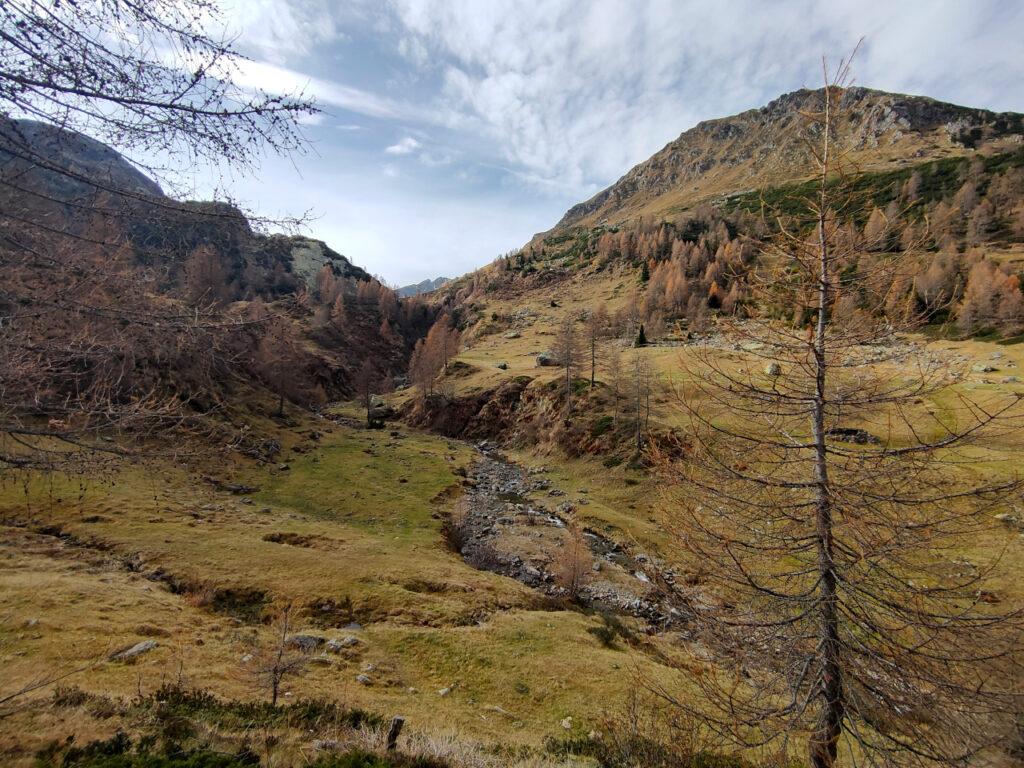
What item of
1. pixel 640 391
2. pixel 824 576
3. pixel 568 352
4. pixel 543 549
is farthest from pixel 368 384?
pixel 824 576

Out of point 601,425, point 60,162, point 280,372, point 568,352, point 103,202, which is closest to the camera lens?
point 60,162

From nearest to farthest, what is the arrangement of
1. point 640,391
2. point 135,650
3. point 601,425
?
1. point 135,650
2. point 640,391
3. point 601,425

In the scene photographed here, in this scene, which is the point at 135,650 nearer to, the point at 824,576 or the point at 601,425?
the point at 824,576

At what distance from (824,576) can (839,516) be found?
0.90 metres

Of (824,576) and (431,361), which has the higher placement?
(431,361)

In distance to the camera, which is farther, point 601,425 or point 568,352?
point 568,352

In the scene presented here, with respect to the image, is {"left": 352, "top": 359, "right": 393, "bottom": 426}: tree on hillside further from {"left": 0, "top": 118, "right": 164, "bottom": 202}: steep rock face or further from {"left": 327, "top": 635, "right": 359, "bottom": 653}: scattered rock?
{"left": 0, "top": 118, "right": 164, "bottom": 202}: steep rock face

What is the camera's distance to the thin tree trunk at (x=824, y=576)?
5.72m

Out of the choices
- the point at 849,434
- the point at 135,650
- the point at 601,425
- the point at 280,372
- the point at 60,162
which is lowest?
the point at 135,650

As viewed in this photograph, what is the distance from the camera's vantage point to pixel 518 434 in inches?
2226

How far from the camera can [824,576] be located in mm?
6012

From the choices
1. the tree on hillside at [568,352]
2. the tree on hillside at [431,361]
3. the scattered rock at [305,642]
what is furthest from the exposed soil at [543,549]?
the tree on hillside at [431,361]

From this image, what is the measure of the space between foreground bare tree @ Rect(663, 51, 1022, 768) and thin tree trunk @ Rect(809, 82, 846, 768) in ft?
0.09

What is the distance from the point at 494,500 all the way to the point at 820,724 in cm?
3257
